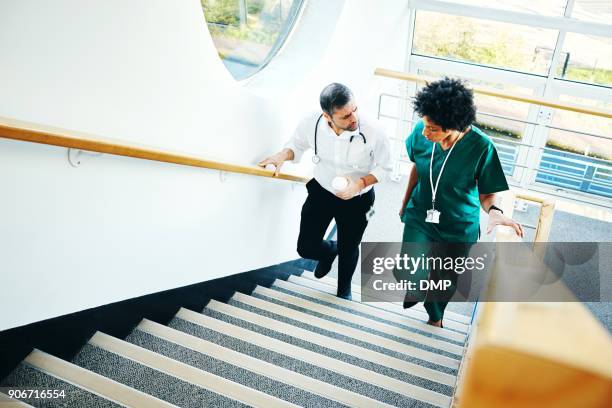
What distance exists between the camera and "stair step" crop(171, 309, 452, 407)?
93.7 inches

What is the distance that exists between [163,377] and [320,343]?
2.90 ft

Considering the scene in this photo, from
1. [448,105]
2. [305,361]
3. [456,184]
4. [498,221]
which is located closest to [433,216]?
[456,184]

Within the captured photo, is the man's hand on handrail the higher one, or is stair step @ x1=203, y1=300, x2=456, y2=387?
the man's hand on handrail

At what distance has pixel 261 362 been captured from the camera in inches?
94.9

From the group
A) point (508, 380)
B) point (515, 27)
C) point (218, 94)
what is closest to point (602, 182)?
point (515, 27)

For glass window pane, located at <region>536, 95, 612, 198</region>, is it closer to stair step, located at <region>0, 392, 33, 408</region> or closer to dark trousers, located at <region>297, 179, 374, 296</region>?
dark trousers, located at <region>297, 179, 374, 296</region>

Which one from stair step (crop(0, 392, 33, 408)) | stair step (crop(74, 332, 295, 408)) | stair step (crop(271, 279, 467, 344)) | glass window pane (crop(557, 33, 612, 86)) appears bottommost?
stair step (crop(271, 279, 467, 344))

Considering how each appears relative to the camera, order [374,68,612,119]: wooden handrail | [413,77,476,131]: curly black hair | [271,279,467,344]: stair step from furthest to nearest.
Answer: [374,68,612,119]: wooden handrail
[271,279,467,344]: stair step
[413,77,476,131]: curly black hair

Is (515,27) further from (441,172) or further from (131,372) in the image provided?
(131,372)

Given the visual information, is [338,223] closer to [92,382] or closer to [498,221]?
[498,221]

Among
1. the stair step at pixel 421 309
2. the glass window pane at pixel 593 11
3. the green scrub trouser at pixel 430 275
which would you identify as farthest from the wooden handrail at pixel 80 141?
the glass window pane at pixel 593 11

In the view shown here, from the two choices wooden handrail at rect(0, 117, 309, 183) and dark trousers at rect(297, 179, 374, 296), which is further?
dark trousers at rect(297, 179, 374, 296)

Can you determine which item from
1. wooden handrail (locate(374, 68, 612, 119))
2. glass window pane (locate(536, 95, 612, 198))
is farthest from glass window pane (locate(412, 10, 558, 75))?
wooden handrail (locate(374, 68, 612, 119))

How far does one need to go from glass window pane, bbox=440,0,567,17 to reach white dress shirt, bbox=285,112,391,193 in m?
3.26
